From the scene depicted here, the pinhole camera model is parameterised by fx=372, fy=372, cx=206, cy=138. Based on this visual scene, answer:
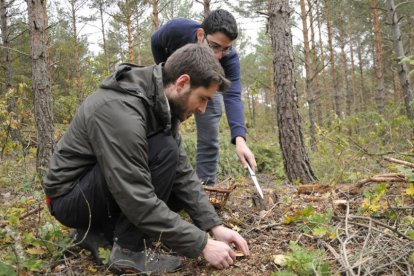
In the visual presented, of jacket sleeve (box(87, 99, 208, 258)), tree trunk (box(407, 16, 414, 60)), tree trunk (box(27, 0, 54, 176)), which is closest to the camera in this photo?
jacket sleeve (box(87, 99, 208, 258))

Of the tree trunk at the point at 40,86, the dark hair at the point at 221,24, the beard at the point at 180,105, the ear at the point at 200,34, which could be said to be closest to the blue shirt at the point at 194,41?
the ear at the point at 200,34

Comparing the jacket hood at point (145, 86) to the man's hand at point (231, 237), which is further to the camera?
the man's hand at point (231, 237)

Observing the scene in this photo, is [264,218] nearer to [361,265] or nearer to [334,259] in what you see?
[334,259]

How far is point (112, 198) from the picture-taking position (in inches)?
79.1

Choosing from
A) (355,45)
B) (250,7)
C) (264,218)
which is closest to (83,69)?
(250,7)

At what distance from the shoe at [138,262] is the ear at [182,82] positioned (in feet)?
2.86

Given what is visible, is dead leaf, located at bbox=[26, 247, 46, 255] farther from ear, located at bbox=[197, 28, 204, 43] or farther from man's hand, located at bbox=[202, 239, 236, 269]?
ear, located at bbox=[197, 28, 204, 43]

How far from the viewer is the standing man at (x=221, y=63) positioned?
9.11 ft

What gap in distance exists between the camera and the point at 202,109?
2053mm

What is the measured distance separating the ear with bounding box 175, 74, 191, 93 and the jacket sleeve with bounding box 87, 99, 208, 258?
253mm

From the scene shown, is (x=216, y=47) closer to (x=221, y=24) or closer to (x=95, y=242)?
(x=221, y=24)

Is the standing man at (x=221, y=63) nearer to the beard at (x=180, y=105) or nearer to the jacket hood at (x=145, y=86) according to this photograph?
the beard at (x=180, y=105)

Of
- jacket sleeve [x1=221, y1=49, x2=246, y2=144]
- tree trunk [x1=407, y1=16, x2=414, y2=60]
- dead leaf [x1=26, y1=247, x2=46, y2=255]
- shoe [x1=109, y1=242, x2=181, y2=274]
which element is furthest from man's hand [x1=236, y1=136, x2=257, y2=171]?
tree trunk [x1=407, y1=16, x2=414, y2=60]

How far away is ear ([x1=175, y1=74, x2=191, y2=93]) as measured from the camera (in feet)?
6.31
